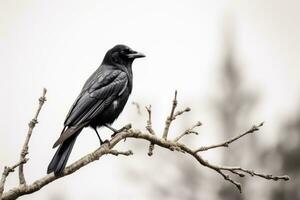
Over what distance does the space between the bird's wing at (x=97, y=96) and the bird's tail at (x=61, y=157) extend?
0.54 ft

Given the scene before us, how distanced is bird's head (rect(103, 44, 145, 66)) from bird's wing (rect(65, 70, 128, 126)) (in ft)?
1.12

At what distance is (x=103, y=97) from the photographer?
680 cm

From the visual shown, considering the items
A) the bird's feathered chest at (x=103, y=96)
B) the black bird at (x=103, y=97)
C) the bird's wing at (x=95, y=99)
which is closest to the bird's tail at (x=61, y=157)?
the black bird at (x=103, y=97)

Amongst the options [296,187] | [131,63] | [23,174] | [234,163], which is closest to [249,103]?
[234,163]

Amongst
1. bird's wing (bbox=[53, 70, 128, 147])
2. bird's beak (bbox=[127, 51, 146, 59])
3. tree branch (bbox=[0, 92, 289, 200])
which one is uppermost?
bird's beak (bbox=[127, 51, 146, 59])

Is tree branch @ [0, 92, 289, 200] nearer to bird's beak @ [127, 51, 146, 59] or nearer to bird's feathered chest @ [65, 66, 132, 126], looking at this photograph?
bird's feathered chest @ [65, 66, 132, 126]

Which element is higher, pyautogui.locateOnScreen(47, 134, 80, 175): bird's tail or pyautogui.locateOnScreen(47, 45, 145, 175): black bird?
pyautogui.locateOnScreen(47, 45, 145, 175): black bird

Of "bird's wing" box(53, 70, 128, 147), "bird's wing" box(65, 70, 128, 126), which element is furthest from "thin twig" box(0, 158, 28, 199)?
"bird's wing" box(65, 70, 128, 126)

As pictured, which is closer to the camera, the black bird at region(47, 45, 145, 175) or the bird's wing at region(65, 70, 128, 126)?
the black bird at region(47, 45, 145, 175)

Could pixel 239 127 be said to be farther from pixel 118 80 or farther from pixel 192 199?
pixel 118 80

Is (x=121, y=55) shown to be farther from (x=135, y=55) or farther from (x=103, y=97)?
(x=103, y=97)

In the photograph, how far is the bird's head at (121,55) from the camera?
307 inches

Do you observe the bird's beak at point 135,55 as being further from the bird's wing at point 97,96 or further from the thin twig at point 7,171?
the thin twig at point 7,171

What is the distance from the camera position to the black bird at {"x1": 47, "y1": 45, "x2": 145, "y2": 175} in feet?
19.0
